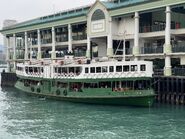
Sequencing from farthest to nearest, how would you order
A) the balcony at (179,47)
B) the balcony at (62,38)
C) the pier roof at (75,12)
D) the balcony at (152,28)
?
the balcony at (62,38) → the pier roof at (75,12) → the balcony at (152,28) → the balcony at (179,47)

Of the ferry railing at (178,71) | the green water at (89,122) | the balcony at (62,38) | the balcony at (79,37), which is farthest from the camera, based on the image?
the balcony at (62,38)

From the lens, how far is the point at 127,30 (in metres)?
55.1

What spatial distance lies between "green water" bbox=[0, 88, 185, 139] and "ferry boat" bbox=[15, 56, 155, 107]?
122 centimetres

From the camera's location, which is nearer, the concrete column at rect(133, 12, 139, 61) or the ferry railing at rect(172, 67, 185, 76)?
the ferry railing at rect(172, 67, 185, 76)

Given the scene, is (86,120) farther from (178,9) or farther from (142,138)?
(178,9)

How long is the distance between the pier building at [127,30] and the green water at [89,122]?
30.4ft

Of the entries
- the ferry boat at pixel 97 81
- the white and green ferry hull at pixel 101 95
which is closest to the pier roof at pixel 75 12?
the ferry boat at pixel 97 81

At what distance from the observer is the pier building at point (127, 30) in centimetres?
4716

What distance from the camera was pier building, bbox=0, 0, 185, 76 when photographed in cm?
4716

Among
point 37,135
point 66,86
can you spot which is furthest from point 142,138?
point 66,86

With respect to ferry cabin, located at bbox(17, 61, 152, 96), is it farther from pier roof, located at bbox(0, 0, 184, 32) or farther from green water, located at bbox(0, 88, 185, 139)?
pier roof, located at bbox(0, 0, 184, 32)

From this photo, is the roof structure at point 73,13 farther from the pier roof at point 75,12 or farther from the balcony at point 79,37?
the balcony at point 79,37

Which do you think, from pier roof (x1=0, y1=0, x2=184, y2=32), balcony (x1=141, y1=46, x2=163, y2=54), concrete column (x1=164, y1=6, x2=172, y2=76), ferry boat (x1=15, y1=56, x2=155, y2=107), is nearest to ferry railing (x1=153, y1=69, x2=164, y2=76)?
concrete column (x1=164, y1=6, x2=172, y2=76)

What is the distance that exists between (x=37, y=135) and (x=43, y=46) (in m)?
50.2
